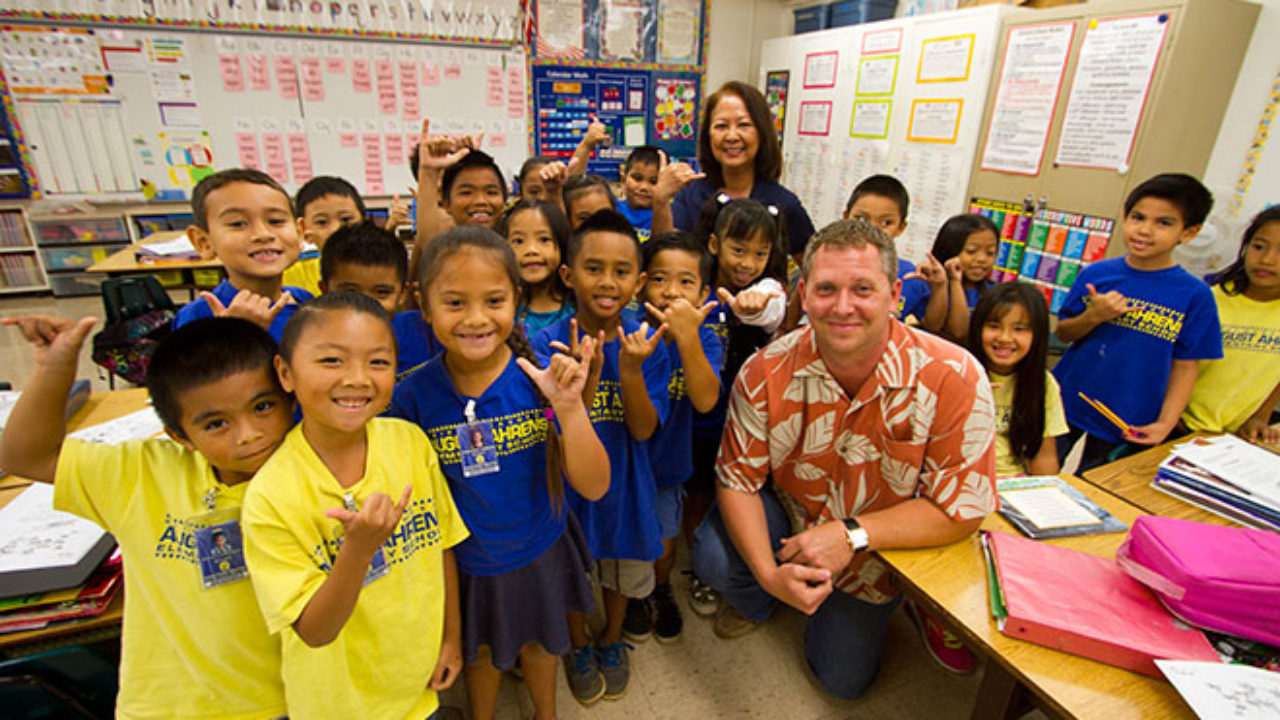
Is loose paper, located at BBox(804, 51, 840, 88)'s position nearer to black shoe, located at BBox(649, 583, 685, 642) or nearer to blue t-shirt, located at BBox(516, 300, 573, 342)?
blue t-shirt, located at BBox(516, 300, 573, 342)

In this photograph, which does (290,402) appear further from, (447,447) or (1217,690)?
(1217,690)

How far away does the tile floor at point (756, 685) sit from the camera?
1.74 meters

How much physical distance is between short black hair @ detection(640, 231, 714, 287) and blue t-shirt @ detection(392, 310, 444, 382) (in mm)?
619

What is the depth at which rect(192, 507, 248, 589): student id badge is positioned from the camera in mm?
1020

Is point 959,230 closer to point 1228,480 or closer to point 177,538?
point 1228,480

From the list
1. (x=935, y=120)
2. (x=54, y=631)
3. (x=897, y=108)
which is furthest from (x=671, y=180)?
(x=897, y=108)

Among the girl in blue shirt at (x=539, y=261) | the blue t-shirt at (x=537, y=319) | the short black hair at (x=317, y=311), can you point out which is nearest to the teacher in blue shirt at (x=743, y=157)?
the girl in blue shirt at (x=539, y=261)

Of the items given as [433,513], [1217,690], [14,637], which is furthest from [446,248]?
[1217,690]

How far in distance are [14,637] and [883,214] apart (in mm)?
2646

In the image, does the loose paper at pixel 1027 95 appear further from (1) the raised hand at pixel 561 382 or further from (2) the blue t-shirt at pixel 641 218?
(1) the raised hand at pixel 561 382

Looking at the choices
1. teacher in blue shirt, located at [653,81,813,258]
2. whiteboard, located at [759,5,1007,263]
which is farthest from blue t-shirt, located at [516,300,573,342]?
whiteboard, located at [759,5,1007,263]

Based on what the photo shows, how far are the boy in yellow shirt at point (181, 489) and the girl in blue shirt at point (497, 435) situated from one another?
0.31 m

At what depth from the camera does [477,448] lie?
1251 millimetres

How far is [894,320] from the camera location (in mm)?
1502
